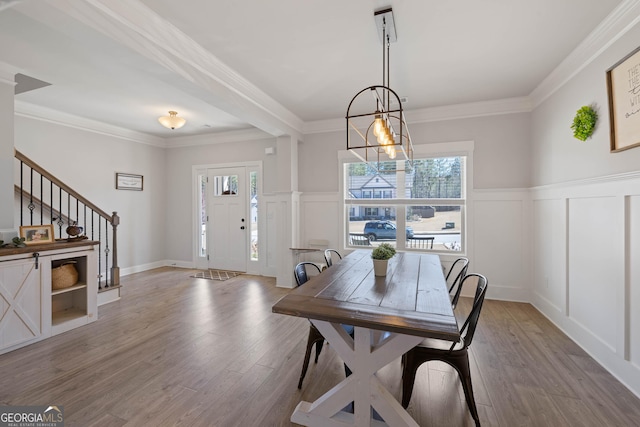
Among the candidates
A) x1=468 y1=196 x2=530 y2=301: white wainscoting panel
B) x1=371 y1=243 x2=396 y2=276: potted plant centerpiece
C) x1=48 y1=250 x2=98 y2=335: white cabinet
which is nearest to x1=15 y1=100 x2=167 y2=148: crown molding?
x1=48 y1=250 x2=98 y2=335: white cabinet

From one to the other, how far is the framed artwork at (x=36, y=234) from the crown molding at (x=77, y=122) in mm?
2150

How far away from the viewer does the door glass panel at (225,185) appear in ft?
18.2

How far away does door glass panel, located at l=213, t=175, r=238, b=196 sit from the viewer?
5555mm

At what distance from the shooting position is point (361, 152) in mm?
4508

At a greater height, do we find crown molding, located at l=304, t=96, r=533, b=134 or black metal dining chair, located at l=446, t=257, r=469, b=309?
crown molding, located at l=304, t=96, r=533, b=134

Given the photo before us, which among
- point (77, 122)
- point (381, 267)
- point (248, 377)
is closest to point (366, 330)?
point (381, 267)

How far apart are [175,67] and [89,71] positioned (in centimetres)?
137

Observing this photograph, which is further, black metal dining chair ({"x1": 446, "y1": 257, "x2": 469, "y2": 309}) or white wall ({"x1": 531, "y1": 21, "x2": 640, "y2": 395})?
black metal dining chair ({"x1": 446, "y1": 257, "x2": 469, "y2": 309})

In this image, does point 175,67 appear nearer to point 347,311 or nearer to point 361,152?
point 347,311

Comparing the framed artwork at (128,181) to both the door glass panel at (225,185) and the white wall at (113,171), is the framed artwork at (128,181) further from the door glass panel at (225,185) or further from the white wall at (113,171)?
the door glass panel at (225,185)

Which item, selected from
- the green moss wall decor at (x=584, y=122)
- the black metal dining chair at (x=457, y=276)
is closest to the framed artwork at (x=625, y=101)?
the green moss wall decor at (x=584, y=122)

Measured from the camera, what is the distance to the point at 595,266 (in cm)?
247

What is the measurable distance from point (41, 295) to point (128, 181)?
10.2 ft

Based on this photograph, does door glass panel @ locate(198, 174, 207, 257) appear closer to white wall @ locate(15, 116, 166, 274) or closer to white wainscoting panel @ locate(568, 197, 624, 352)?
white wall @ locate(15, 116, 166, 274)
